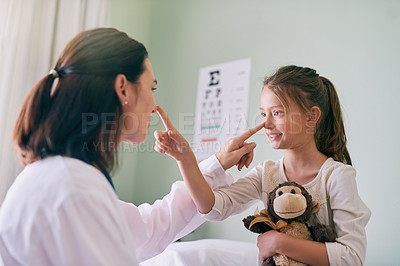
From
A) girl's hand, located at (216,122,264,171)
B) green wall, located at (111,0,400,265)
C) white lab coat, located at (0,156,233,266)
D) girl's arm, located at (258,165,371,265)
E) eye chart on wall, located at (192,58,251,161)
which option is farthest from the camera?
eye chart on wall, located at (192,58,251,161)

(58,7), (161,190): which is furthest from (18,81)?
(161,190)

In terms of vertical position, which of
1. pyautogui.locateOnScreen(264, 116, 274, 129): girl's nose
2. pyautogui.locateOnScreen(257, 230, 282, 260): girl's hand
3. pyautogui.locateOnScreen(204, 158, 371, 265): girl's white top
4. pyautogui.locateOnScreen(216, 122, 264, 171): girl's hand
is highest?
pyautogui.locateOnScreen(264, 116, 274, 129): girl's nose

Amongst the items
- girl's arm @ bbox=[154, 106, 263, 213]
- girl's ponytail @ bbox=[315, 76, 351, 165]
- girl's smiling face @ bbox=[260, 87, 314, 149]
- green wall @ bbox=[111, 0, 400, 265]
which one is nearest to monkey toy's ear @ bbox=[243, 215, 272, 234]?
girl's arm @ bbox=[154, 106, 263, 213]

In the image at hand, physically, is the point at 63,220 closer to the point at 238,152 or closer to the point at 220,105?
the point at 238,152

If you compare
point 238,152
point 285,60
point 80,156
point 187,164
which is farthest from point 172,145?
point 285,60

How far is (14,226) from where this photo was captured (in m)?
0.72

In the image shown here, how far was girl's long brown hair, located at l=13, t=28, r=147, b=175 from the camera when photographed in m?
0.83

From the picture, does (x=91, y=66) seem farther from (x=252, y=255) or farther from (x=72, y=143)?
(x=252, y=255)

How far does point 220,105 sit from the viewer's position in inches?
96.7

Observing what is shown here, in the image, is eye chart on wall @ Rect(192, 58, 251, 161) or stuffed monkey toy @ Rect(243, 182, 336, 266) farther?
eye chart on wall @ Rect(192, 58, 251, 161)

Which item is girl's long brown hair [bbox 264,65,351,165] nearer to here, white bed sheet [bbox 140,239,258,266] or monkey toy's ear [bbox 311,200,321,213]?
monkey toy's ear [bbox 311,200,321,213]

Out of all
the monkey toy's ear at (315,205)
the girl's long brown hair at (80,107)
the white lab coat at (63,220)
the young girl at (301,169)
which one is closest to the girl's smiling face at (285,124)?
the young girl at (301,169)

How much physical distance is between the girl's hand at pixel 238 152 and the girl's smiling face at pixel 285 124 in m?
0.04

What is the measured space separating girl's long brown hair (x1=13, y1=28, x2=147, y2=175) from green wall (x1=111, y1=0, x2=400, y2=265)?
131 cm
